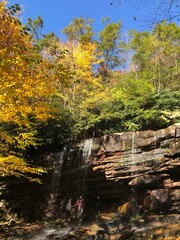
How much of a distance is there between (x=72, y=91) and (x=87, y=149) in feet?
19.9

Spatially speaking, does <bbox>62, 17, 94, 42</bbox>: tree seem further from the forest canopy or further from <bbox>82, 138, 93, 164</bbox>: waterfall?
<bbox>82, 138, 93, 164</bbox>: waterfall

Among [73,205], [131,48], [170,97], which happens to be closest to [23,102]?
[73,205]

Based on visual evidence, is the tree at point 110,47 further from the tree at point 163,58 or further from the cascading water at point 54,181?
the cascading water at point 54,181

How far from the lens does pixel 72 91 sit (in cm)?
1678

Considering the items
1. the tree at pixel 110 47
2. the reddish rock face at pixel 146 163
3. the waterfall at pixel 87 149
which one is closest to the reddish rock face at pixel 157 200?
the reddish rock face at pixel 146 163

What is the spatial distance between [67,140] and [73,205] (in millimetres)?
2953

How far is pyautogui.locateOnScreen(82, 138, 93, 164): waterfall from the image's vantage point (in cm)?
1151

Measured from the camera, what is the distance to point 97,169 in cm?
1107

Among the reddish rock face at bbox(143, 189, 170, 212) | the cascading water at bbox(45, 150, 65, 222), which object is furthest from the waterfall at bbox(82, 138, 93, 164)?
the reddish rock face at bbox(143, 189, 170, 212)

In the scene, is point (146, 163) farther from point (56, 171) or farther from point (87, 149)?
point (56, 171)

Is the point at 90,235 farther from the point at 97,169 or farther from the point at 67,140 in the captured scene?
the point at 67,140

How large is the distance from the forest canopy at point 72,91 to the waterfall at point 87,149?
701 millimetres

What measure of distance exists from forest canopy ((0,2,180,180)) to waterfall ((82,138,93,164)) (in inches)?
27.6

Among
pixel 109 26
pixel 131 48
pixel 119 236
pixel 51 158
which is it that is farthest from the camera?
pixel 109 26
